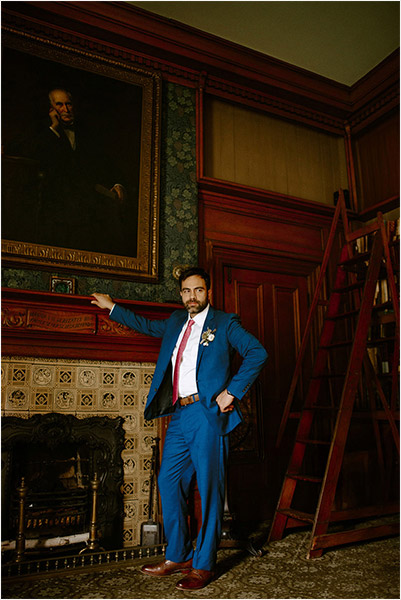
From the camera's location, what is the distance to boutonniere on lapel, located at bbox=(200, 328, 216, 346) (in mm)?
2738

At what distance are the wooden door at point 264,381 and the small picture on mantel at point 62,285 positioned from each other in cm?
135

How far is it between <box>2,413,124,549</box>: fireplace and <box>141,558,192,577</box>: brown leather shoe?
0.54 m

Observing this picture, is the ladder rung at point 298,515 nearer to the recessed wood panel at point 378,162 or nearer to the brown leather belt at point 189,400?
the brown leather belt at point 189,400

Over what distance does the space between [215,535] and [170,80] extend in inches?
143

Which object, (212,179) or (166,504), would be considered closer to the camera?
(166,504)

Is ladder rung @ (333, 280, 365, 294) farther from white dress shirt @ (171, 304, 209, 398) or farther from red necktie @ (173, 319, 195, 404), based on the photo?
red necktie @ (173, 319, 195, 404)

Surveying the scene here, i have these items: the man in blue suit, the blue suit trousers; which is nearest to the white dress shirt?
the man in blue suit

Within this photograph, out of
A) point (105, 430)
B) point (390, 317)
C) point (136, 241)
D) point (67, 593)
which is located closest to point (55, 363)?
point (105, 430)

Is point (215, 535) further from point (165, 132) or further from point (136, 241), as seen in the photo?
point (165, 132)

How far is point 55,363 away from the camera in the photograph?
313 cm

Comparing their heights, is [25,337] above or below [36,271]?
below

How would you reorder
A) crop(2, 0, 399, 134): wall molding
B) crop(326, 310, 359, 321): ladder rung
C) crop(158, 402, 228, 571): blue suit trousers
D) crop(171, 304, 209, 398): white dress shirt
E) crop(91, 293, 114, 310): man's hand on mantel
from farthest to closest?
crop(2, 0, 399, 134): wall molding, crop(326, 310, 359, 321): ladder rung, crop(91, 293, 114, 310): man's hand on mantel, crop(171, 304, 209, 398): white dress shirt, crop(158, 402, 228, 571): blue suit trousers

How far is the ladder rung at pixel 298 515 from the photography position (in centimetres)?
290

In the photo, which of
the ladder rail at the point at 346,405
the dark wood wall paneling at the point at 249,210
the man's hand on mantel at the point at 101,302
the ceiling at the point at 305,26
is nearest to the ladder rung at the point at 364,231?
the ladder rail at the point at 346,405
